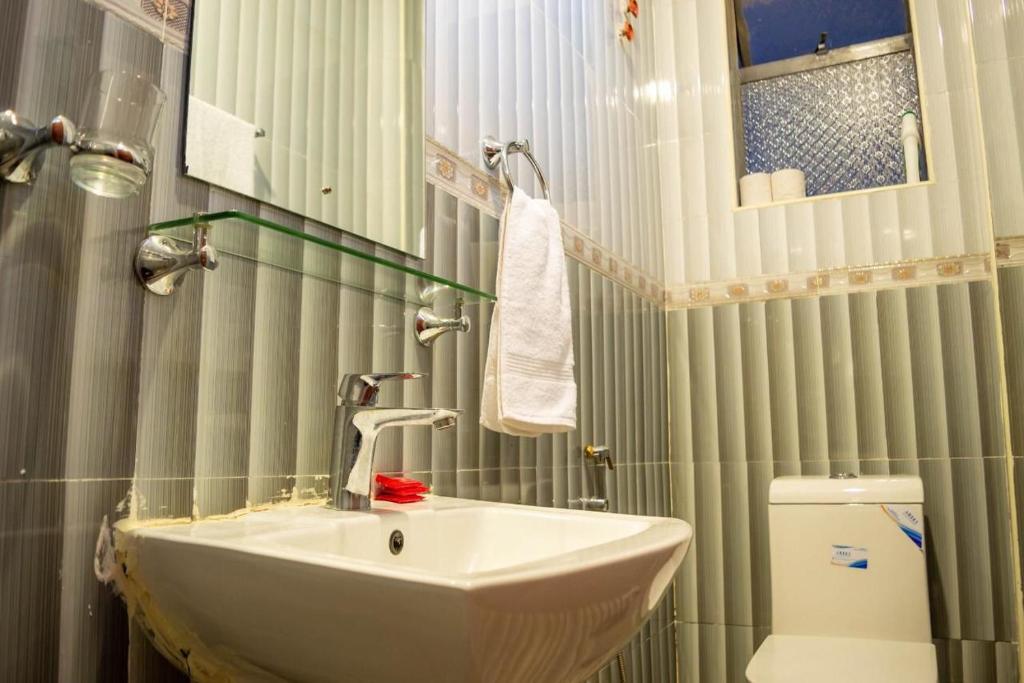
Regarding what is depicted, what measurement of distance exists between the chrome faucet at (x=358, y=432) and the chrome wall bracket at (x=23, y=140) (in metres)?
0.47

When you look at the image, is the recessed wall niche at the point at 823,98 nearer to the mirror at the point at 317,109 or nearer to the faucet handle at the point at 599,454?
the faucet handle at the point at 599,454

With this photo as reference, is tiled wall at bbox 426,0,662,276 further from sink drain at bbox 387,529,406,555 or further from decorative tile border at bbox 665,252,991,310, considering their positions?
sink drain at bbox 387,529,406,555

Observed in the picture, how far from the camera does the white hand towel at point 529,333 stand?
144 centimetres

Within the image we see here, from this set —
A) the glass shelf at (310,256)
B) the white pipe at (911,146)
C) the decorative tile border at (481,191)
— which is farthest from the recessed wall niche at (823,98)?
the glass shelf at (310,256)

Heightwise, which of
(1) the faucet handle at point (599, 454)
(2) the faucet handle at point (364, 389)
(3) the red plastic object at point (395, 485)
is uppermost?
(2) the faucet handle at point (364, 389)

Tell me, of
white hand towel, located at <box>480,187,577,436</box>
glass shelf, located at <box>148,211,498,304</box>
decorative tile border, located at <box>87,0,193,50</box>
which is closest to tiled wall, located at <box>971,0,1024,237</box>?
white hand towel, located at <box>480,187,577,436</box>

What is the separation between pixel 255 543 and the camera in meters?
0.71

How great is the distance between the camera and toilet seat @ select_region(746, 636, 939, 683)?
5.74 ft

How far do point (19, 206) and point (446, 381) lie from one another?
2.66 feet

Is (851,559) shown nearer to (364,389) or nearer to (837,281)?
(837,281)

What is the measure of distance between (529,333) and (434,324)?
0.20 metres

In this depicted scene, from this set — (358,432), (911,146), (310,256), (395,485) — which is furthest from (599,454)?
(911,146)

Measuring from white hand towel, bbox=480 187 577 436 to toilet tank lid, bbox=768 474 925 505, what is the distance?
985mm

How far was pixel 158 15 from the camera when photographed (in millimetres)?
955
